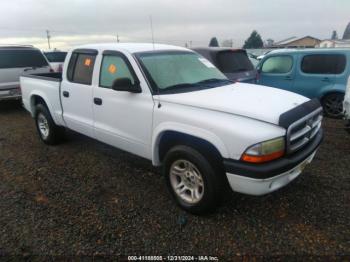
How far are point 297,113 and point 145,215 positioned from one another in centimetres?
191

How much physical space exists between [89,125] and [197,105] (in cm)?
196

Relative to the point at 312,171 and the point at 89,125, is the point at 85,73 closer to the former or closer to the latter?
the point at 89,125

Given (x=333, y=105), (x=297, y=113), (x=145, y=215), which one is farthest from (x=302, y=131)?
(x=333, y=105)

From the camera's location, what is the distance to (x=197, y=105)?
3057 mm

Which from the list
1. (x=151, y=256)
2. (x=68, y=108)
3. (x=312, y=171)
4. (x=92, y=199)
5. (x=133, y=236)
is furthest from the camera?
(x=68, y=108)

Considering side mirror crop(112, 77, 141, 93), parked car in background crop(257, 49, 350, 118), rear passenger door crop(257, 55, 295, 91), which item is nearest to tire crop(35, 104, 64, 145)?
side mirror crop(112, 77, 141, 93)

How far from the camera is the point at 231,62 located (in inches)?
277

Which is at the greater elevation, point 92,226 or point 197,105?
point 197,105

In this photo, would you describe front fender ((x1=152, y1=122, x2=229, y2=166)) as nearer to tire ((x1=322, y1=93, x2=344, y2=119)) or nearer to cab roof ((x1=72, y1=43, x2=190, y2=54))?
cab roof ((x1=72, y1=43, x2=190, y2=54))

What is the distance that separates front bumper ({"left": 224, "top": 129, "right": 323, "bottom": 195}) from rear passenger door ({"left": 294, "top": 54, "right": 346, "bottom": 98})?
5.08 m

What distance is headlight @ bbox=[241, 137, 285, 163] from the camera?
8.60ft

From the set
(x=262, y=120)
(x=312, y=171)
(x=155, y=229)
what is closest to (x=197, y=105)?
(x=262, y=120)

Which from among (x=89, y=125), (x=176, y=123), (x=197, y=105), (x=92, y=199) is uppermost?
(x=197, y=105)

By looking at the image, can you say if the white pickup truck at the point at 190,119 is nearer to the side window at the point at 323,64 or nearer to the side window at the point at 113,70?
the side window at the point at 113,70
